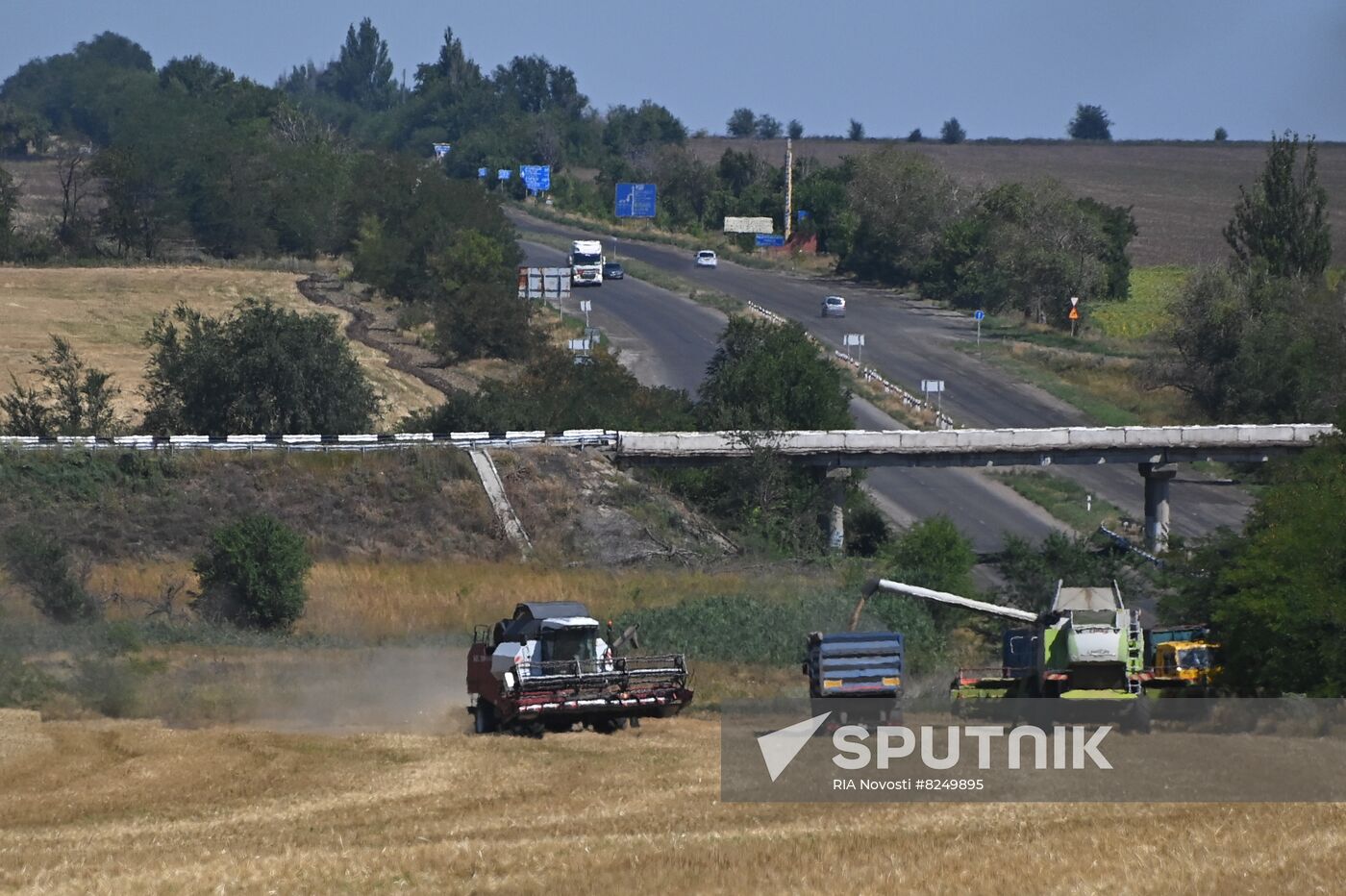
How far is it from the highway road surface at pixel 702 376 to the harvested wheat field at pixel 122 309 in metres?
13.9

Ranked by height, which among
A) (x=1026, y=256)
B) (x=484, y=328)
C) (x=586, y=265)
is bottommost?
(x=484, y=328)

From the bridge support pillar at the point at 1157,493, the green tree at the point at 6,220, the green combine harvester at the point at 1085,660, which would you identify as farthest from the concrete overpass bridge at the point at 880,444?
the green tree at the point at 6,220

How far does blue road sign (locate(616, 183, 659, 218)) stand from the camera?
505 ft

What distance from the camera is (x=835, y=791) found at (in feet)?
69.6

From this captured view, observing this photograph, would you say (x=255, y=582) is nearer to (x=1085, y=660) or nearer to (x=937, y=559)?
(x=937, y=559)

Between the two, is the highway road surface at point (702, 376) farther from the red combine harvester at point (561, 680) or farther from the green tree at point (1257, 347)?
the red combine harvester at point (561, 680)

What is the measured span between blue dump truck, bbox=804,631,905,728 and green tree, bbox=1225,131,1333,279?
80.2 meters

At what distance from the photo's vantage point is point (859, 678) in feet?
85.3

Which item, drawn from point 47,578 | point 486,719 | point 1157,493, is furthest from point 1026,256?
point 486,719

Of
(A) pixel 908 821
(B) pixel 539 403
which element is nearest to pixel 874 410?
(B) pixel 539 403

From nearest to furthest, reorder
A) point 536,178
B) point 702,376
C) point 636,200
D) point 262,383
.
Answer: point 262,383 < point 702,376 < point 636,200 < point 536,178

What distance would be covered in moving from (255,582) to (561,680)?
16595 mm

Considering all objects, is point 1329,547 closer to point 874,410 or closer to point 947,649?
point 947,649

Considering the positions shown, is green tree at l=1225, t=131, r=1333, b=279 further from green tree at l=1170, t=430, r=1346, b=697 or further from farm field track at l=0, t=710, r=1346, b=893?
farm field track at l=0, t=710, r=1346, b=893
